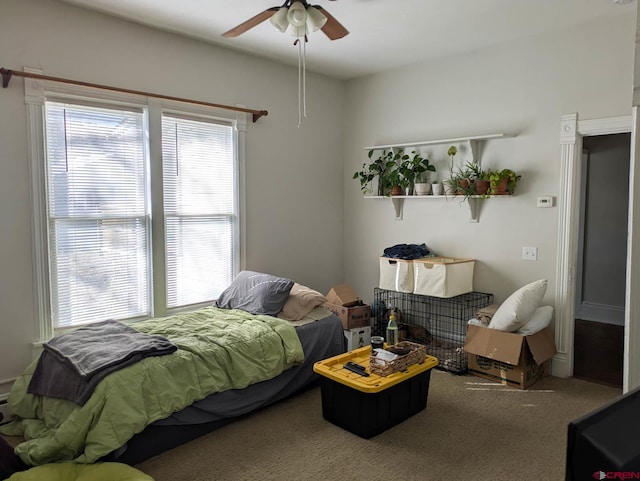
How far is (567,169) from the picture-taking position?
368 centimetres

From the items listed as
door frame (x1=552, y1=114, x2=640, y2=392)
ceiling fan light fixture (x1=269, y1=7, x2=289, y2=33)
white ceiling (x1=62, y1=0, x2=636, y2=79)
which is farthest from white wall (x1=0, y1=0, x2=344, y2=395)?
door frame (x1=552, y1=114, x2=640, y2=392)

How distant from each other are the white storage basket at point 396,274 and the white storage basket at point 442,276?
0.06m

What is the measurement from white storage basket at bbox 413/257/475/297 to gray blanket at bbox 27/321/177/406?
90.8 inches

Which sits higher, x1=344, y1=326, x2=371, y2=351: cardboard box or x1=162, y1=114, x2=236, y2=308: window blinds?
x1=162, y1=114, x2=236, y2=308: window blinds

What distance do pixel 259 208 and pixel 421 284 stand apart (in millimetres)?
1741

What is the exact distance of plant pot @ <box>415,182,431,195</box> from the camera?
14.6 feet

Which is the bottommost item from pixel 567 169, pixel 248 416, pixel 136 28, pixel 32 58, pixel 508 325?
pixel 248 416

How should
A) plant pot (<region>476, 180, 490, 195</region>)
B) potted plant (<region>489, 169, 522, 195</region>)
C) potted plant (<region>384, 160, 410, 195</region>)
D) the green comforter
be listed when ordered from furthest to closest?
potted plant (<region>384, 160, 410, 195</region>)
plant pot (<region>476, 180, 490, 195</region>)
potted plant (<region>489, 169, 522, 195</region>)
the green comforter

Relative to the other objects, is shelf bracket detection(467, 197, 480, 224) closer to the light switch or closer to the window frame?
the light switch

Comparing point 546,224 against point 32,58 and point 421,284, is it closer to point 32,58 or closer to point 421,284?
point 421,284

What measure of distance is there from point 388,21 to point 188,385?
9.89ft

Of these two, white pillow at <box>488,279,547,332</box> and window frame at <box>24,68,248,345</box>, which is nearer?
window frame at <box>24,68,248,345</box>

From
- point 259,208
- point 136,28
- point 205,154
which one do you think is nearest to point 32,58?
point 136,28

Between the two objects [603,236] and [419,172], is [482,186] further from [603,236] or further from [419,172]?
[603,236]
